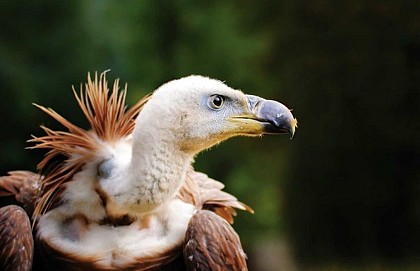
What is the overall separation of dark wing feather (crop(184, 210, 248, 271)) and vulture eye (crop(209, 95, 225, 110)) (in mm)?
346

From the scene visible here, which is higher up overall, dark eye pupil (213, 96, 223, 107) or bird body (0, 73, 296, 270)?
dark eye pupil (213, 96, 223, 107)

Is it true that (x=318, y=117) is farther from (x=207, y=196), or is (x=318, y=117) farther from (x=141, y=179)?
(x=141, y=179)

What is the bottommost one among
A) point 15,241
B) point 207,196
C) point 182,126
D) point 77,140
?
point 15,241

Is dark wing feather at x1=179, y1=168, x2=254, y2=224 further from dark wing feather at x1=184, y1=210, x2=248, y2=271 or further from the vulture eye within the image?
the vulture eye

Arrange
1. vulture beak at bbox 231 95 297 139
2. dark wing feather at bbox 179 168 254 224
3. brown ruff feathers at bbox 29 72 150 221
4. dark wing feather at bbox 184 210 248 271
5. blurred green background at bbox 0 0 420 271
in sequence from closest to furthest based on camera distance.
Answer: vulture beak at bbox 231 95 297 139
dark wing feather at bbox 184 210 248 271
brown ruff feathers at bbox 29 72 150 221
dark wing feather at bbox 179 168 254 224
blurred green background at bbox 0 0 420 271

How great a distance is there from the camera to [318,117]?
6641mm

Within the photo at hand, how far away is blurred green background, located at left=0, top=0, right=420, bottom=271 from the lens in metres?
6.01

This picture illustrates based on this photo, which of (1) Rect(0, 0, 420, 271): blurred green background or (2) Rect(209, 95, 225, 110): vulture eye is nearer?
(2) Rect(209, 95, 225, 110): vulture eye

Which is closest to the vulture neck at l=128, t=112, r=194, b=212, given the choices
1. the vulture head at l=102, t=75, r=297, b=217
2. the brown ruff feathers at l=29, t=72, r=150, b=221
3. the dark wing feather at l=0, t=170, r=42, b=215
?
the vulture head at l=102, t=75, r=297, b=217

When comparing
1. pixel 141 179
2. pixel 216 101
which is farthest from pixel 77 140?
pixel 216 101

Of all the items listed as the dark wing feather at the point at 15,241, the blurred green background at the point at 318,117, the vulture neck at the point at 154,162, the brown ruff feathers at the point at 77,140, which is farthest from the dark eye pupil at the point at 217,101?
the blurred green background at the point at 318,117

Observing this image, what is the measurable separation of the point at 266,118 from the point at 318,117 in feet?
12.1

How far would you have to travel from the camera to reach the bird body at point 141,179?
3.01m

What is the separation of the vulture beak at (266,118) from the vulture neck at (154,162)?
0.19 meters
